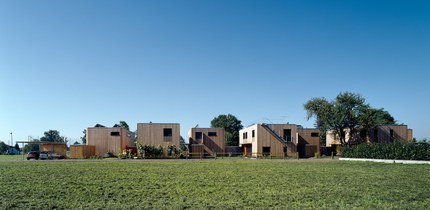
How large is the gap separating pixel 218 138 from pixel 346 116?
21985mm

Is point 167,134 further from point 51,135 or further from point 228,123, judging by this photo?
point 51,135

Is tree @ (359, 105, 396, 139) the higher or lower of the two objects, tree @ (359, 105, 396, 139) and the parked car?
the higher

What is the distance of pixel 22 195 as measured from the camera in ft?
39.1

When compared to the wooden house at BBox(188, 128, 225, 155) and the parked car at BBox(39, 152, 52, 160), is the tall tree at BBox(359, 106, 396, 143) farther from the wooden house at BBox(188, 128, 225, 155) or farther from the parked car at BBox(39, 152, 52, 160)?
the parked car at BBox(39, 152, 52, 160)

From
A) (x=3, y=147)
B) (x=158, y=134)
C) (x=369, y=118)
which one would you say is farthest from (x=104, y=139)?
(x=3, y=147)

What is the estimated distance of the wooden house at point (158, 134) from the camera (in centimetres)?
5234

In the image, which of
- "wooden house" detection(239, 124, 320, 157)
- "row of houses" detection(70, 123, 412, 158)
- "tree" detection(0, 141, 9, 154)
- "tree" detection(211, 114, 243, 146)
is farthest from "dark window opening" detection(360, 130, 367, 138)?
"tree" detection(0, 141, 9, 154)

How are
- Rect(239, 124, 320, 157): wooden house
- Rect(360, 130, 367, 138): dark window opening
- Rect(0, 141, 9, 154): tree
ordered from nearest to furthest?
Rect(239, 124, 320, 157): wooden house < Rect(360, 130, 367, 138): dark window opening < Rect(0, 141, 9, 154): tree

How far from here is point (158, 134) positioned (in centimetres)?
5266

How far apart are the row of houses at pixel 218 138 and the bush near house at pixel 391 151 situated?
8450 mm

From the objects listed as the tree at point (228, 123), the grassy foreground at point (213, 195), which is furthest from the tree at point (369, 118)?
the tree at point (228, 123)

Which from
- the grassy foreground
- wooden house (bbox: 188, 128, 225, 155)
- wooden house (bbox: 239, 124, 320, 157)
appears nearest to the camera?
the grassy foreground

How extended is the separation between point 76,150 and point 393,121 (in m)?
74.9

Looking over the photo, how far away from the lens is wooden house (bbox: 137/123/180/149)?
5234 centimetres
